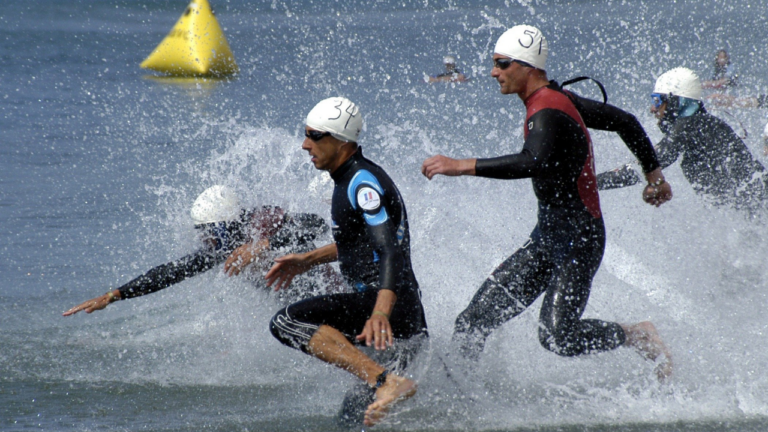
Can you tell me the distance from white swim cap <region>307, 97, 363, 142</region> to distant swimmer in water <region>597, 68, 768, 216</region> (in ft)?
9.97

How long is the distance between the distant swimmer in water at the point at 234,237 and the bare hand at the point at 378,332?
1616mm

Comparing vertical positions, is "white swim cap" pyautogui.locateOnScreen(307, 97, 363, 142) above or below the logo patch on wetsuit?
above

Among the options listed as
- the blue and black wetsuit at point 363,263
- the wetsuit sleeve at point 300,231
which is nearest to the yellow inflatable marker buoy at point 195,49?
the wetsuit sleeve at point 300,231

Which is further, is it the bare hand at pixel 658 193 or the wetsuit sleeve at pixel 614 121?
the bare hand at pixel 658 193

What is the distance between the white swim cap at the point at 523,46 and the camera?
184 inches

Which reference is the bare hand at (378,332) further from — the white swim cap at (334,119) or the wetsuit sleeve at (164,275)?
the wetsuit sleeve at (164,275)

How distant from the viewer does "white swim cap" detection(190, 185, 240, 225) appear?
562cm

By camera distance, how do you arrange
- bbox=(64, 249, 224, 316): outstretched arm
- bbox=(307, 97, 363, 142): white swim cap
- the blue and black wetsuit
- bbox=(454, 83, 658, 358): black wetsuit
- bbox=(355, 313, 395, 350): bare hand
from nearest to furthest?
1. bbox=(355, 313, 395, 350): bare hand
2. the blue and black wetsuit
3. bbox=(307, 97, 363, 142): white swim cap
4. bbox=(454, 83, 658, 358): black wetsuit
5. bbox=(64, 249, 224, 316): outstretched arm

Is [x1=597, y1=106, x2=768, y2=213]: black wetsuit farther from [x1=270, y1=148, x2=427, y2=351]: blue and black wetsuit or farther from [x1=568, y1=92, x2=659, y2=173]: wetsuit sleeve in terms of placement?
[x1=270, y1=148, x2=427, y2=351]: blue and black wetsuit

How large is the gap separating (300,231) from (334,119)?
138 cm

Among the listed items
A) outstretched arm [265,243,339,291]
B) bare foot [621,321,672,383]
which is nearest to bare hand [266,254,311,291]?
outstretched arm [265,243,339,291]

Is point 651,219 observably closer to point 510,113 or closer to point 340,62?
point 510,113

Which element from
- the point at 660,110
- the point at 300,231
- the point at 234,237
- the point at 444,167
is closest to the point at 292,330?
the point at 444,167

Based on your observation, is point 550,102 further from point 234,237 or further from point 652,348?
point 234,237
